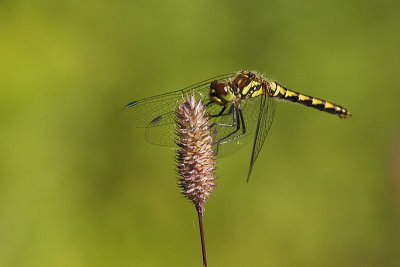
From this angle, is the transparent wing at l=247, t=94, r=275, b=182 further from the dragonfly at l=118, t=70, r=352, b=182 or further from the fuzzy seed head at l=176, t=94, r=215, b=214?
the fuzzy seed head at l=176, t=94, r=215, b=214

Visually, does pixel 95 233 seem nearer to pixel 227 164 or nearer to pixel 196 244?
pixel 196 244

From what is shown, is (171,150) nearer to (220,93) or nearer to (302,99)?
(302,99)

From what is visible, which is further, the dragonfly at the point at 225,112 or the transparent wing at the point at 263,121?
→ the transparent wing at the point at 263,121

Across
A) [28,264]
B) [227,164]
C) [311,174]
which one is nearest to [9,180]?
[28,264]

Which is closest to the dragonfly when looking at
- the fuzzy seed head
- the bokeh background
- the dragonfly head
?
the dragonfly head

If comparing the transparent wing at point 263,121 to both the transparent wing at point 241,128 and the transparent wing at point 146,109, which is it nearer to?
the transparent wing at point 241,128

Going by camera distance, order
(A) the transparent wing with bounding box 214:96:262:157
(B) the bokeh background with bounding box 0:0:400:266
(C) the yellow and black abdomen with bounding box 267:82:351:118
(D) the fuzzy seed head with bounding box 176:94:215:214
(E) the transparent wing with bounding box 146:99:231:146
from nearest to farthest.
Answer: (D) the fuzzy seed head with bounding box 176:94:215:214
(E) the transparent wing with bounding box 146:99:231:146
(A) the transparent wing with bounding box 214:96:262:157
(C) the yellow and black abdomen with bounding box 267:82:351:118
(B) the bokeh background with bounding box 0:0:400:266

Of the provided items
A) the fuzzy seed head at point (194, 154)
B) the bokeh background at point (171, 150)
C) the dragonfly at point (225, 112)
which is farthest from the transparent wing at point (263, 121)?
the bokeh background at point (171, 150)
